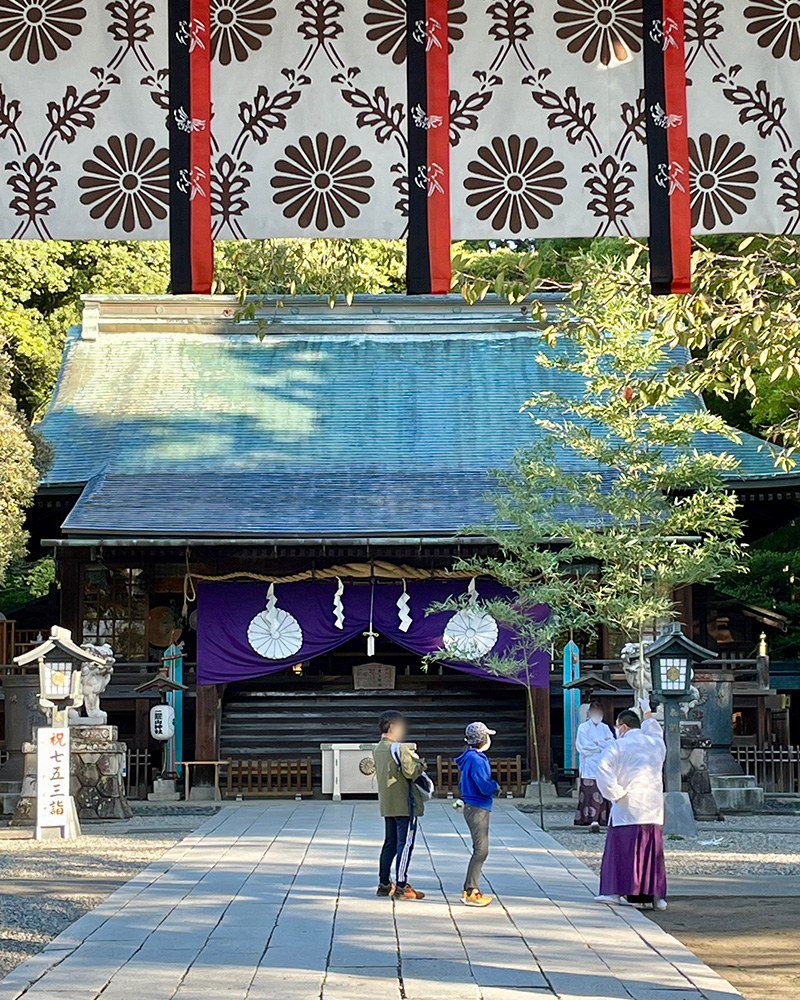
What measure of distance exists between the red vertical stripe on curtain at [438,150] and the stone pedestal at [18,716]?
16182 millimetres

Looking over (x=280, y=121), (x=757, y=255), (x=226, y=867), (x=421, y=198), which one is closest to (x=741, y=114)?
(x=421, y=198)

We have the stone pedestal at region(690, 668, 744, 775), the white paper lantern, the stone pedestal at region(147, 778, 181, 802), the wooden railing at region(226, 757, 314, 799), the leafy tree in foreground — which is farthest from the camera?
the wooden railing at region(226, 757, 314, 799)

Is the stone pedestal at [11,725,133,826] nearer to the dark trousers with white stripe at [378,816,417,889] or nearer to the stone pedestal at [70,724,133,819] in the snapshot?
the stone pedestal at [70,724,133,819]

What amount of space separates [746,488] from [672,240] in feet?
53.6

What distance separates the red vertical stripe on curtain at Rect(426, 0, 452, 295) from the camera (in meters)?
4.93

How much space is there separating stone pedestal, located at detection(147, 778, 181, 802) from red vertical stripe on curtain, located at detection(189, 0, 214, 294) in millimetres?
15866

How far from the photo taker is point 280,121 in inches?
201

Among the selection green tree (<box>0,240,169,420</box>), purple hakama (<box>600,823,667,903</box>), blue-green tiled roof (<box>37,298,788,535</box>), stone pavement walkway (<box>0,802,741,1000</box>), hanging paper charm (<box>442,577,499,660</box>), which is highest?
green tree (<box>0,240,169,420</box>)

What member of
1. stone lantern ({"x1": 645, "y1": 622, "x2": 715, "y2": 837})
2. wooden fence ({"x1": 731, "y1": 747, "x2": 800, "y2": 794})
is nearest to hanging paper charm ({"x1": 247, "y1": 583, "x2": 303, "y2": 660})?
stone lantern ({"x1": 645, "y1": 622, "x2": 715, "y2": 837})

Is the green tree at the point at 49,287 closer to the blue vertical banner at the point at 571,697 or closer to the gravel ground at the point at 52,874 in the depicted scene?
the blue vertical banner at the point at 571,697

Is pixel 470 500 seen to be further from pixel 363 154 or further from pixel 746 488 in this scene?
pixel 363 154

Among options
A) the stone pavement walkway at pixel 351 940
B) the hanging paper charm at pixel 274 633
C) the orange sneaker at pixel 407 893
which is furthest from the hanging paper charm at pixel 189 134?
the hanging paper charm at pixel 274 633

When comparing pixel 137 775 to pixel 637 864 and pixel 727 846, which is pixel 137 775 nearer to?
pixel 727 846

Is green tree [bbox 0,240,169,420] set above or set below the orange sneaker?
above
